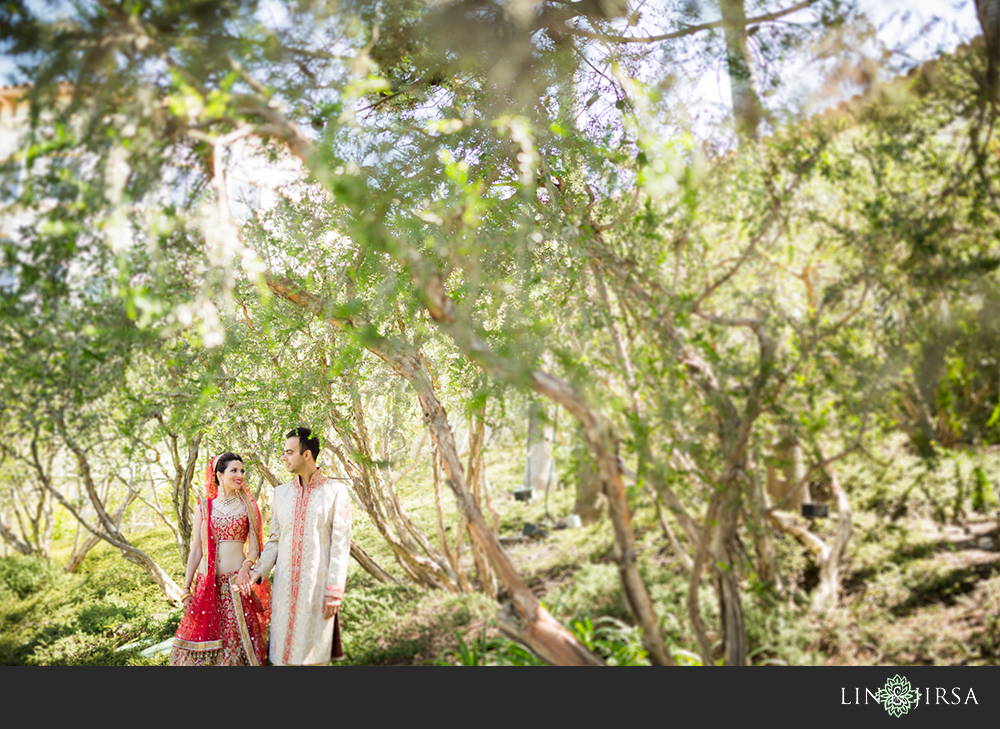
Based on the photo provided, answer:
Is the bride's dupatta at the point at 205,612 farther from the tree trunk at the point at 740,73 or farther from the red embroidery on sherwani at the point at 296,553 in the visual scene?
the tree trunk at the point at 740,73

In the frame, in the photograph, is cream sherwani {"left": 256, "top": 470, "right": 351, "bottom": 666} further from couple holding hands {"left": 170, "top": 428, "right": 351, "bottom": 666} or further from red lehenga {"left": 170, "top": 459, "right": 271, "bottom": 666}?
red lehenga {"left": 170, "top": 459, "right": 271, "bottom": 666}

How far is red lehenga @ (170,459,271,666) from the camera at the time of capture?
251cm

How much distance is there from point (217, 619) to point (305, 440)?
789 mm

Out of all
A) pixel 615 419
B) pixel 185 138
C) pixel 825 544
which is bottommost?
pixel 825 544

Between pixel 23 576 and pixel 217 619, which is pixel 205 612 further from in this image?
pixel 23 576

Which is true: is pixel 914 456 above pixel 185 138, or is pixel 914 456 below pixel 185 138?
below

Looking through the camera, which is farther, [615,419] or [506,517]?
[506,517]

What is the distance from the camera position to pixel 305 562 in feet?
8.17

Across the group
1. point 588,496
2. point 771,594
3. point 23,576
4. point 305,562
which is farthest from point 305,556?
point 771,594
